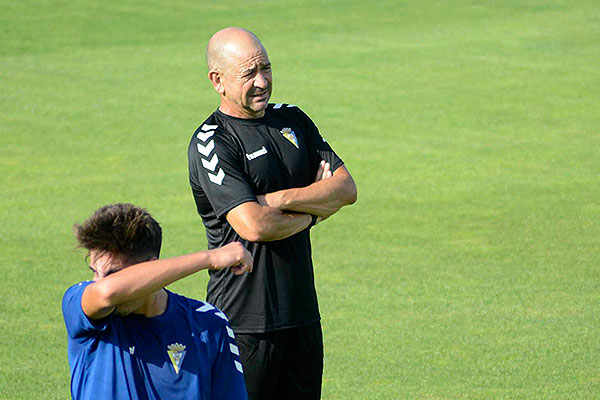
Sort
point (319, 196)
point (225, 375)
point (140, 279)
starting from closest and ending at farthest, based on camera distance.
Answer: point (140, 279) → point (225, 375) → point (319, 196)

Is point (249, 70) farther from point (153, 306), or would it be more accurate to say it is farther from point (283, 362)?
point (153, 306)

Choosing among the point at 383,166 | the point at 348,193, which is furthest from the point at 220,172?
the point at 383,166

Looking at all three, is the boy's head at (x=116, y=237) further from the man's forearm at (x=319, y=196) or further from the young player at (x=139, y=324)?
the man's forearm at (x=319, y=196)

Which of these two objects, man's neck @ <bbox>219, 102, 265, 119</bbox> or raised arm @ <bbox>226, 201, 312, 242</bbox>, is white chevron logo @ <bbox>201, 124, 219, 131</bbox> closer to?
man's neck @ <bbox>219, 102, 265, 119</bbox>

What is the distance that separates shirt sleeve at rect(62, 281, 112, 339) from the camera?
3199 millimetres

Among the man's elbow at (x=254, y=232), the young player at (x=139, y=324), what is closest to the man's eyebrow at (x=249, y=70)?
the man's elbow at (x=254, y=232)

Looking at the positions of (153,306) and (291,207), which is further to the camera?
(291,207)

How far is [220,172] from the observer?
15.3 ft

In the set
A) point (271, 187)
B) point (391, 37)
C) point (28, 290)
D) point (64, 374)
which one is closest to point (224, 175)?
point (271, 187)

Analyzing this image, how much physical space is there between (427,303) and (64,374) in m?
3.41

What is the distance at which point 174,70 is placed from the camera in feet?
77.7

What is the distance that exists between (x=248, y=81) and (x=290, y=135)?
342mm

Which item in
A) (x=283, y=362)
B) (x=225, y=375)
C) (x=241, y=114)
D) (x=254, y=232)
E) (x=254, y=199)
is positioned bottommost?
(x=283, y=362)

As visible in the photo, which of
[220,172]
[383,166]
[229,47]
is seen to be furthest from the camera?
[383,166]
